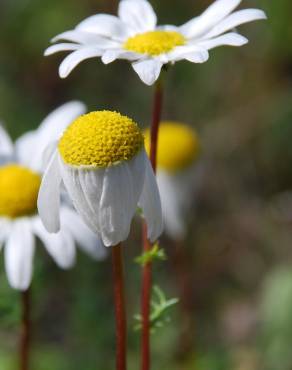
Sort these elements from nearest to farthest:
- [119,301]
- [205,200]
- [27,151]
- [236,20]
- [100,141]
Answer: [100,141]
[119,301]
[236,20]
[27,151]
[205,200]

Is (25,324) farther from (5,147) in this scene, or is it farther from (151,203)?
(151,203)

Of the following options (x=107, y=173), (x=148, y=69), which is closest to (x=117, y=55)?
(x=148, y=69)

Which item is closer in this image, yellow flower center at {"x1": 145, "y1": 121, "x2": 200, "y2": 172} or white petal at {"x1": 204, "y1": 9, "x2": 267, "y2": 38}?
white petal at {"x1": 204, "y1": 9, "x2": 267, "y2": 38}

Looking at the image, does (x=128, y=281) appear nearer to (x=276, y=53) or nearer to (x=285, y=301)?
(x=285, y=301)

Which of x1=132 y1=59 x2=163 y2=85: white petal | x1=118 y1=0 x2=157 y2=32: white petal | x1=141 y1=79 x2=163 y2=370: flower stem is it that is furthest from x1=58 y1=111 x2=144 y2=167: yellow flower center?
x1=118 y1=0 x2=157 y2=32: white petal

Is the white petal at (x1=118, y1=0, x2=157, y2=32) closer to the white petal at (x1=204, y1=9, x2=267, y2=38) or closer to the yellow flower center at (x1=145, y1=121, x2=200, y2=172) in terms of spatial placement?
the white petal at (x1=204, y1=9, x2=267, y2=38)

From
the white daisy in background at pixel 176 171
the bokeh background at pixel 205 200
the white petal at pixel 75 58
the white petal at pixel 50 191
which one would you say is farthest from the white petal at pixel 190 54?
the bokeh background at pixel 205 200

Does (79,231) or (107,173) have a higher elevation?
(107,173)
